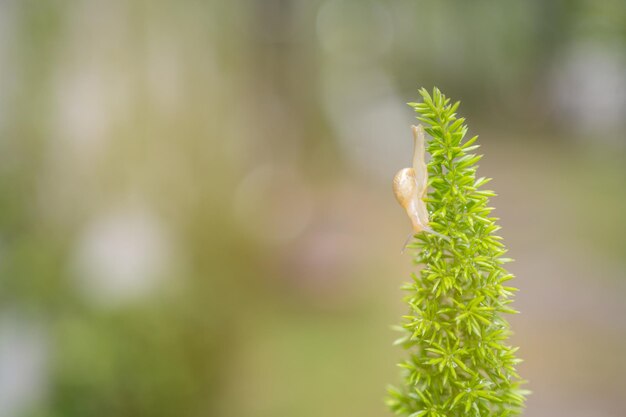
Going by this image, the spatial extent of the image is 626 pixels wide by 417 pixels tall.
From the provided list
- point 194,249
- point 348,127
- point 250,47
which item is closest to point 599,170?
point 348,127

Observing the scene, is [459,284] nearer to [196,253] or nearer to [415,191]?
[415,191]

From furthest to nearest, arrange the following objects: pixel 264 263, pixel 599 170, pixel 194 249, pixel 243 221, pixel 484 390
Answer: pixel 599 170 → pixel 264 263 → pixel 243 221 → pixel 194 249 → pixel 484 390

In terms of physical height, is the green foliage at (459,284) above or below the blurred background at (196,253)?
below

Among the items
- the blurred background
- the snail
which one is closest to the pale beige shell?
the snail

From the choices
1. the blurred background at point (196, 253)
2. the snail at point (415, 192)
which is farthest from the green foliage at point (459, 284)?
the blurred background at point (196, 253)

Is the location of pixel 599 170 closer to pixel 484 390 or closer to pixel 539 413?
pixel 539 413

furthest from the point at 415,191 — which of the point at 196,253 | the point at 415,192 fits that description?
the point at 196,253

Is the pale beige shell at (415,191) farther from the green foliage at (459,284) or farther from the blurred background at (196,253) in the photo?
the blurred background at (196,253)
